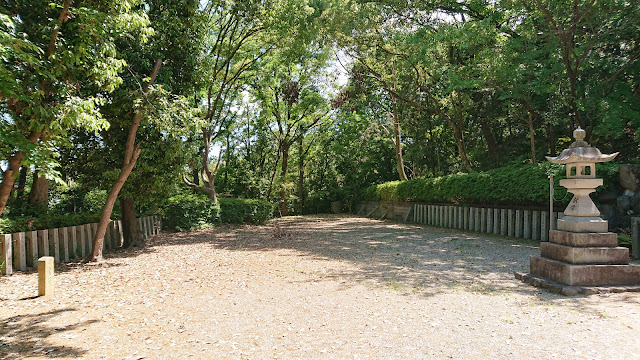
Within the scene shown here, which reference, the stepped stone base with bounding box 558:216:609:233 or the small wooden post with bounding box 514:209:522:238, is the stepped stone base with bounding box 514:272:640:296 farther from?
the small wooden post with bounding box 514:209:522:238

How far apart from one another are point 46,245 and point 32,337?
170 inches

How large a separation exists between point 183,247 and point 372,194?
14578 mm

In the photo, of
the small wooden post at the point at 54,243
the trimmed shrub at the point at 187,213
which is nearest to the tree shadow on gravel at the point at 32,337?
the small wooden post at the point at 54,243

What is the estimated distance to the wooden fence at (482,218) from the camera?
10492 mm

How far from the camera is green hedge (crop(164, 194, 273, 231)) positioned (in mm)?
13773

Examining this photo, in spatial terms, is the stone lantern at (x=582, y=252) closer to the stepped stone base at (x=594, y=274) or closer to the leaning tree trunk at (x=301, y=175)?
the stepped stone base at (x=594, y=274)

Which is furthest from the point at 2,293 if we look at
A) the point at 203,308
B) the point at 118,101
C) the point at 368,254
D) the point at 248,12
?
the point at 248,12

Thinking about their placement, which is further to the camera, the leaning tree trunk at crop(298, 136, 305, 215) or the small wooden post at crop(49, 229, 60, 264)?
the leaning tree trunk at crop(298, 136, 305, 215)

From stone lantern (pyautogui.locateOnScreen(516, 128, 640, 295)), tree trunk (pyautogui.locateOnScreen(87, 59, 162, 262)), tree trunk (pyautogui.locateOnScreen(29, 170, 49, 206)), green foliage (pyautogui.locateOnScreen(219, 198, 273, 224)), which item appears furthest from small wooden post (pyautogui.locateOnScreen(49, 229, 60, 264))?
stone lantern (pyautogui.locateOnScreen(516, 128, 640, 295))

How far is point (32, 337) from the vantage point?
4035 millimetres

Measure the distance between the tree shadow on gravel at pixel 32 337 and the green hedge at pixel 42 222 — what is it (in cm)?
339

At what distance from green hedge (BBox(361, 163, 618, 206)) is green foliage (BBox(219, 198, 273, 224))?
7199mm

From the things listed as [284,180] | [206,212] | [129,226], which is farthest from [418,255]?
[284,180]

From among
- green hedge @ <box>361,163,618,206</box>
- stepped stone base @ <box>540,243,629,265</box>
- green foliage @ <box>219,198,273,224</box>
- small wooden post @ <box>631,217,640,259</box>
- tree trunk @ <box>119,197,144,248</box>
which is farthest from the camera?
green foliage @ <box>219,198,273,224</box>
